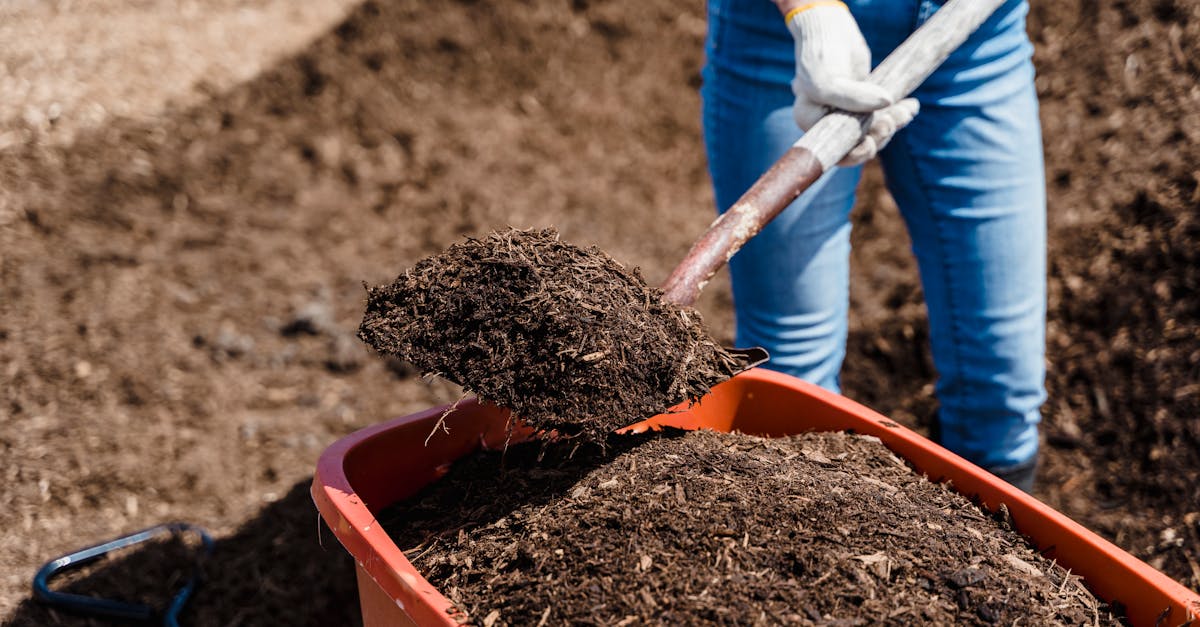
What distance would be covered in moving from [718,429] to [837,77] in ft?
2.29

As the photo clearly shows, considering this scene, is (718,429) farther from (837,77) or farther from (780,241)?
(837,77)

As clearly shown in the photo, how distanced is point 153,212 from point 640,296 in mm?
2635

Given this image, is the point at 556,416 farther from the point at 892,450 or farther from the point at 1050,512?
the point at 1050,512

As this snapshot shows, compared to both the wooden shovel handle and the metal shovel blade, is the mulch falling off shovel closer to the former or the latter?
the wooden shovel handle

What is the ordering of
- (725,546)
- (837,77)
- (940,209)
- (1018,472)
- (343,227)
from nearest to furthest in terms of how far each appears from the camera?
(725,546)
(837,77)
(940,209)
(1018,472)
(343,227)

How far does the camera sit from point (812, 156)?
160 centimetres

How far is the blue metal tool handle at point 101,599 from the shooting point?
2000 millimetres

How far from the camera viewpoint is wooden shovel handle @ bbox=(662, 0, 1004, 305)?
1545mm

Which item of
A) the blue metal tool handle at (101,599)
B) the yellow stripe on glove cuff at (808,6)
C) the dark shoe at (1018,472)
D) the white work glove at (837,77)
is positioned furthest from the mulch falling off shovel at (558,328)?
the blue metal tool handle at (101,599)

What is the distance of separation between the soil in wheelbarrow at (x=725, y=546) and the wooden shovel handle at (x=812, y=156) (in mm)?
305

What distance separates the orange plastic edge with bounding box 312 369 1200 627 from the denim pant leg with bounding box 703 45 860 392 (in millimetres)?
239

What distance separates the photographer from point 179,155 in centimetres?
363

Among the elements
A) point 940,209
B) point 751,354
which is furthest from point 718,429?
point 940,209

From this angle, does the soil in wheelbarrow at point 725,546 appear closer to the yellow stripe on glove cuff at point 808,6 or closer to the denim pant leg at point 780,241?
the denim pant leg at point 780,241
